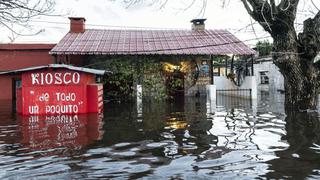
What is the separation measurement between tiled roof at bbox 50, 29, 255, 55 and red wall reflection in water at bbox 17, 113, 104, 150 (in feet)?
24.2

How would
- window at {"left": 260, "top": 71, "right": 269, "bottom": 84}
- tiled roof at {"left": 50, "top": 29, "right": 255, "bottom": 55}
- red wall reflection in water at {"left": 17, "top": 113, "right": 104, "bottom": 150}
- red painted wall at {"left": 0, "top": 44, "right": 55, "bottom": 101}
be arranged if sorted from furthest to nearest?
window at {"left": 260, "top": 71, "right": 269, "bottom": 84}
red painted wall at {"left": 0, "top": 44, "right": 55, "bottom": 101}
tiled roof at {"left": 50, "top": 29, "right": 255, "bottom": 55}
red wall reflection in water at {"left": 17, "top": 113, "right": 104, "bottom": 150}

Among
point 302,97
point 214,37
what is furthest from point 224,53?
point 302,97

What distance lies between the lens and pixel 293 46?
46.1ft

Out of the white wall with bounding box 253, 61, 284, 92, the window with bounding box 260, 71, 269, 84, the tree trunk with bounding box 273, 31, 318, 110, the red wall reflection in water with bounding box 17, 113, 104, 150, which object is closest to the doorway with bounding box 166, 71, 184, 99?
the red wall reflection in water with bounding box 17, 113, 104, 150

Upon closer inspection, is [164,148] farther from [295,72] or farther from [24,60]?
[24,60]

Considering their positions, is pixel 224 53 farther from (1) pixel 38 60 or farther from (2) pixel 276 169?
(2) pixel 276 169

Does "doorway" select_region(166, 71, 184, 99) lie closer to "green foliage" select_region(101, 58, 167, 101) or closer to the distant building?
"green foliage" select_region(101, 58, 167, 101)

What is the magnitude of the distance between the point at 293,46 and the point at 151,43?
40.7 ft

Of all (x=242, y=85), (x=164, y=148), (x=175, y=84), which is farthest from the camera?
(x=242, y=85)

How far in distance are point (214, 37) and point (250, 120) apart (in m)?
13.8

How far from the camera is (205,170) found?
6.95 m

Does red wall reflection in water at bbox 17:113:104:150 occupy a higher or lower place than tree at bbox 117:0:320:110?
lower

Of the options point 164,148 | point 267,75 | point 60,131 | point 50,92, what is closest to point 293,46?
point 164,148

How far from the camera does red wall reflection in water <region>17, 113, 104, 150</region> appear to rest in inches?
385
